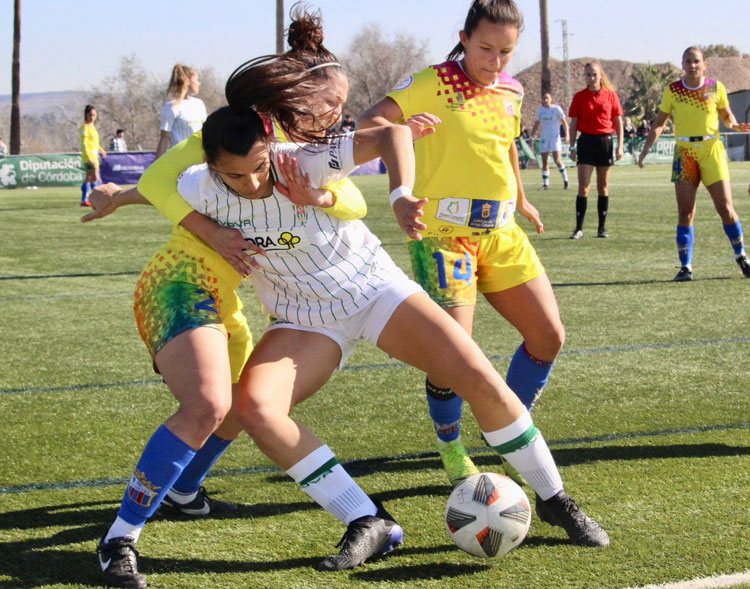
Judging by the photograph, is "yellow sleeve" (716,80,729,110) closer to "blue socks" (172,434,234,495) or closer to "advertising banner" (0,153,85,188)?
"blue socks" (172,434,234,495)

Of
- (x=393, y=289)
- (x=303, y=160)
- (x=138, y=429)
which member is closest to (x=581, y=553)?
(x=393, y=289)

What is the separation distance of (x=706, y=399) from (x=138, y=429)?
10.2ft

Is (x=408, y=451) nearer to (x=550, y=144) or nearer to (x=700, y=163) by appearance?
(x=700, y=163)

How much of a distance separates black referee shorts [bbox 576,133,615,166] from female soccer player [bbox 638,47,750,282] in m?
3.11

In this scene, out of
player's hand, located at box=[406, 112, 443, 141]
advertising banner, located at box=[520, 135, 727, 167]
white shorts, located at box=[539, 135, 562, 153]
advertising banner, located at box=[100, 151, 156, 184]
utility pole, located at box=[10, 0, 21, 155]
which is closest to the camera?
player's hand, located at box=[406, 112, 443, 141]

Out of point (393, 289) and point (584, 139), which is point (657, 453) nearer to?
point (393, 289)

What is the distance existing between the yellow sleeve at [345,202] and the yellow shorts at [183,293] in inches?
18.7

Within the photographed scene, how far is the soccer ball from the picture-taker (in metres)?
3.35

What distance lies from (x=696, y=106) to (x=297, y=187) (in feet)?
23.8

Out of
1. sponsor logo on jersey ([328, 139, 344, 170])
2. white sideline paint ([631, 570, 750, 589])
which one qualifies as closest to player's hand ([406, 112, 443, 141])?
sponsor logo on jersey ([328, 139, 344, 170])

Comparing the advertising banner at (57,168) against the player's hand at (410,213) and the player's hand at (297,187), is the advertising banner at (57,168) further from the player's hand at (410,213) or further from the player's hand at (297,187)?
the player's hand at (410,213)

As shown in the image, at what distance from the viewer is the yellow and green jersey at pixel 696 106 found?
30.7 ft

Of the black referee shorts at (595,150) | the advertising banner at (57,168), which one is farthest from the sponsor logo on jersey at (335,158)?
the advertising banner at (57,168)

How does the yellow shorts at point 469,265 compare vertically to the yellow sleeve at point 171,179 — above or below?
below
